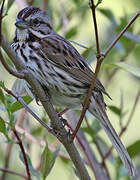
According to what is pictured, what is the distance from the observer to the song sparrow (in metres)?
2.92

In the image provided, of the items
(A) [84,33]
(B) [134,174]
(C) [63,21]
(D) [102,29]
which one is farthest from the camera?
(A) [84,33]

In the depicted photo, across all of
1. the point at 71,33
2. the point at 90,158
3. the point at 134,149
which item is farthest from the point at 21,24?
the point at 134,149

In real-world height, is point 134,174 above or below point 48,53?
below

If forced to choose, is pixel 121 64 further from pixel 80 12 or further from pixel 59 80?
pixel 80 12

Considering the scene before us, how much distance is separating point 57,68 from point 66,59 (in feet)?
0.56

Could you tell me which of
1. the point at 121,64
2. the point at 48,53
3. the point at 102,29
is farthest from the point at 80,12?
the point at 121,64

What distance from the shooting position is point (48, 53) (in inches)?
119

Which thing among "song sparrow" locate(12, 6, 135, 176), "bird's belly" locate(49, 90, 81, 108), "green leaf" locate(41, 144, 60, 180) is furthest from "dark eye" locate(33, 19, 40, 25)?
"green leaf" locate(41, 144, 60, 180)

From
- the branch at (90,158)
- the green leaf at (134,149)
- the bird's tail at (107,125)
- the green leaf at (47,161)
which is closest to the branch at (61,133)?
the green leaf at (47,161)

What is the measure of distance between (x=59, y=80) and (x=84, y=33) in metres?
1.93

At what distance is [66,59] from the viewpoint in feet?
10.4

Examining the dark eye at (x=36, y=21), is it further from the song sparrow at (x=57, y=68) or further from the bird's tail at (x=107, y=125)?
the bird's tail at (x=107, y=125)

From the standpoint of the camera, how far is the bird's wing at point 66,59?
3.03 meters

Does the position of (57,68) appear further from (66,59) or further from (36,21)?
(36,21)
